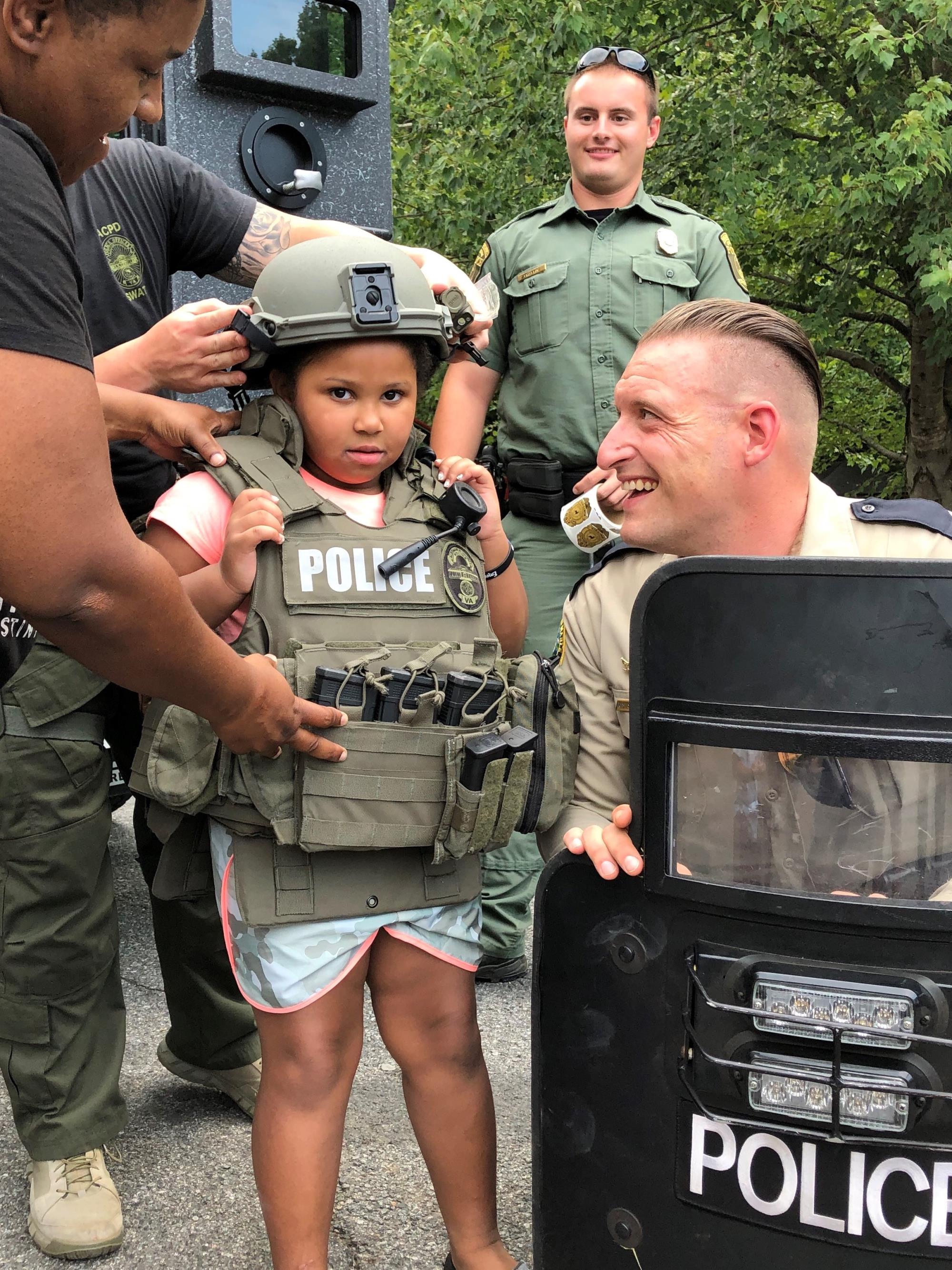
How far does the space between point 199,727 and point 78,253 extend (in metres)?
1.06

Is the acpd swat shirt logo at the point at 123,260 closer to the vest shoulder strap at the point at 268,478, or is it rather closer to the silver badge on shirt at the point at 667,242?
the vest shoulder strap at the point at 268,478

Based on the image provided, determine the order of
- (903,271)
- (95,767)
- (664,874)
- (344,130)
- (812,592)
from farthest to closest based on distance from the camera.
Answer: (903,271) < (344,130) < (95,767) < (664,874) < (812,592)

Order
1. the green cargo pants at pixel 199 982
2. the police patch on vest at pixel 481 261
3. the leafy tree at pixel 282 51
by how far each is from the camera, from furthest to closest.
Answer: the police patch on vest at pixel 481 261, the leafy tree at pixel 282 51, the green cargo pants at pixel 199 982

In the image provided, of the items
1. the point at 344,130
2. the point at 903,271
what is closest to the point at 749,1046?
the point at 344,130

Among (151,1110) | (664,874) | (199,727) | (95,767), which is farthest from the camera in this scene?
(151,1110)

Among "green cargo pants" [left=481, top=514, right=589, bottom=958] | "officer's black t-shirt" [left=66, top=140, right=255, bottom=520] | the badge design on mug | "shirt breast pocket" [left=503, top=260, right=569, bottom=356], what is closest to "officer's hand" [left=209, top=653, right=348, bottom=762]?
"officer's black t-shirt" [left=66, top=140, right=255, bottom=520]

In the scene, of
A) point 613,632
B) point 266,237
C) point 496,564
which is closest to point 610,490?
point 613,632

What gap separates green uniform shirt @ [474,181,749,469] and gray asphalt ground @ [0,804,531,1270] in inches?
64.5

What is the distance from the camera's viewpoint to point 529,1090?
2.91 meters

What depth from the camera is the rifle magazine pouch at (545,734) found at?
2027mm

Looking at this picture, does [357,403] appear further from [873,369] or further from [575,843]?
[873,369]

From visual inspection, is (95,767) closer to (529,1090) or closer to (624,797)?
(624,797)

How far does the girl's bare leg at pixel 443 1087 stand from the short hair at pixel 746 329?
108 centimetres

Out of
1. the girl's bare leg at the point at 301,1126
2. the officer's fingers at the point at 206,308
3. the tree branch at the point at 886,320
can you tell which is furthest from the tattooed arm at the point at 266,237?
the tree branch at the point at 886,320
